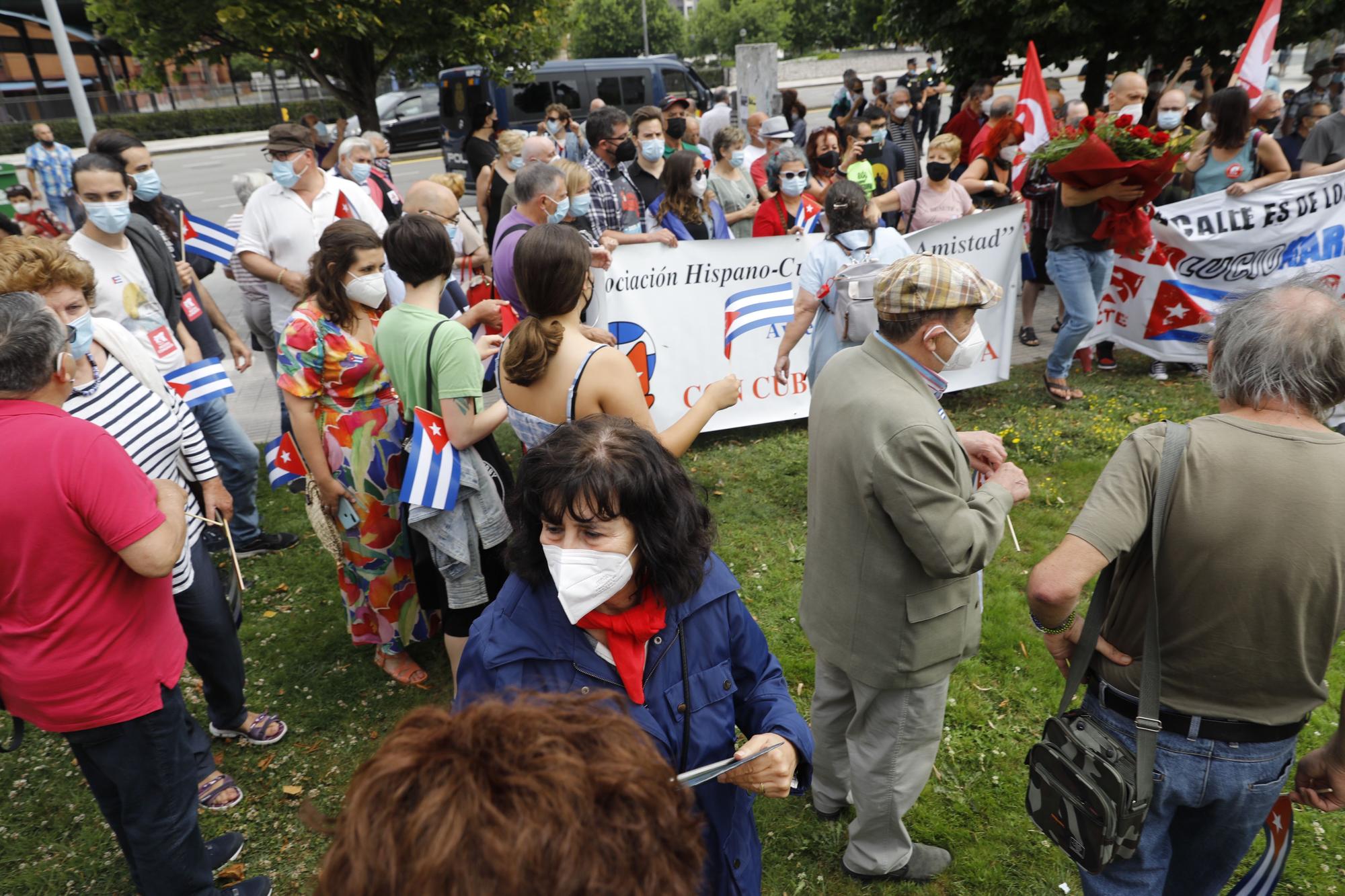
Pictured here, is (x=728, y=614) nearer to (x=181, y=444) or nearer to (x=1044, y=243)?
(x=181, y=444)

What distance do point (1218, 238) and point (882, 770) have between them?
6065mm

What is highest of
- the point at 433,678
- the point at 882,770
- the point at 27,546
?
the point at 27,546

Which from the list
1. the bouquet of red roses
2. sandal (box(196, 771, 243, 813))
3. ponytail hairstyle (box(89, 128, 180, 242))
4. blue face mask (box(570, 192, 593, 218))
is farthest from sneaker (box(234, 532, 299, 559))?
the bouquet of red roses

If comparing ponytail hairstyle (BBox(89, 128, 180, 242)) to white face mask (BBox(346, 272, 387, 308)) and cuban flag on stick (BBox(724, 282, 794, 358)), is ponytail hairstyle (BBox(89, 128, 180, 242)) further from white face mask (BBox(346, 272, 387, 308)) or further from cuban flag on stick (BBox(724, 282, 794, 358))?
cuban flag on stick (BBox(724, 282, 794, 358))

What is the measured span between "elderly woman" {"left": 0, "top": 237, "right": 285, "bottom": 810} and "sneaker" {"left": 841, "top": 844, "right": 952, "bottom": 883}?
242 centimetres

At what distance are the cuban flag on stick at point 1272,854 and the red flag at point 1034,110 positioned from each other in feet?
19.1

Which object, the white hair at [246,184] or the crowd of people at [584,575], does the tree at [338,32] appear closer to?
the white hair at [246,184]

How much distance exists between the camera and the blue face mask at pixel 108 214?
14.4 feet

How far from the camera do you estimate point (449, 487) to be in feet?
10.9

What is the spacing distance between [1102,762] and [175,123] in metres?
41.1

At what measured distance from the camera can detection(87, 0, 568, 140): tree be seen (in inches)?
489

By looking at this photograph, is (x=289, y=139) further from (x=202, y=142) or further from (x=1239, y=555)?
(x=202, y=142)

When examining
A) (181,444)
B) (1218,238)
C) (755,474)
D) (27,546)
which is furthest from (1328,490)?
(1218,238)

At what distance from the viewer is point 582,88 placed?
870 inches
